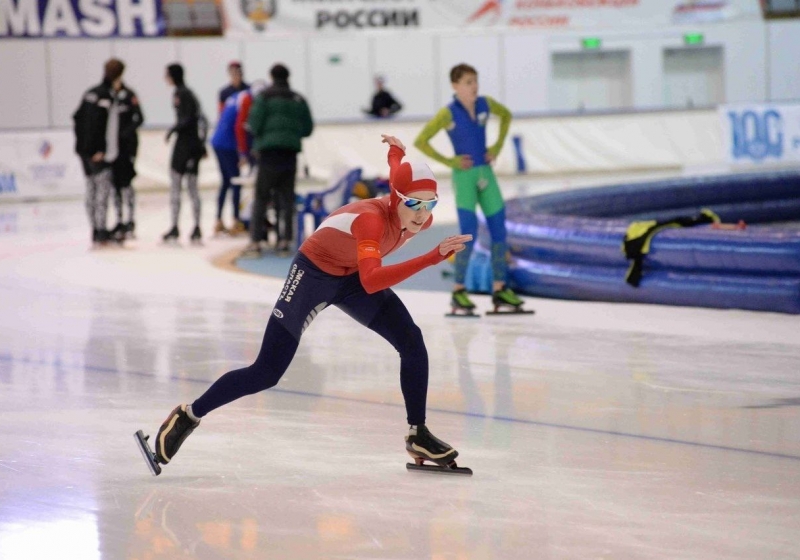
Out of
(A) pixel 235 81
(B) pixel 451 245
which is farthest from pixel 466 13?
(B) pixel 451 245

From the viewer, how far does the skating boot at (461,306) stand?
725 cm

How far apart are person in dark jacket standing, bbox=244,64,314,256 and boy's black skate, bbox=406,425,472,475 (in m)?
6.32

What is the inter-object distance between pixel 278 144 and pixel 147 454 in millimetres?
6301

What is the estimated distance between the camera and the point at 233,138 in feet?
38.4

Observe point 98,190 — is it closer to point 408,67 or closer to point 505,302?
point 505,302

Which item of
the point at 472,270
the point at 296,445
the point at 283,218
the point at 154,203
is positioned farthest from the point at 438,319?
the point at 154,203

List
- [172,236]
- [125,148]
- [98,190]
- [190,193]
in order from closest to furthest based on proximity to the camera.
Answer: [98,190], [125,148], [190,193], [172,236]

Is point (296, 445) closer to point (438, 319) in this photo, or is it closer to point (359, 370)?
point (359, 370)

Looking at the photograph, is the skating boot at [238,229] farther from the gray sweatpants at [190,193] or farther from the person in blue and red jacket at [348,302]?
the person in blue and red jacket at [348,302]

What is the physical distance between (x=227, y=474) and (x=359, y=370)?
1825mm

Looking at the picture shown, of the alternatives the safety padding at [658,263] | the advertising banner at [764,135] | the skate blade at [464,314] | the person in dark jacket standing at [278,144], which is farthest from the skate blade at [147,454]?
the advertising banner at [764,135]

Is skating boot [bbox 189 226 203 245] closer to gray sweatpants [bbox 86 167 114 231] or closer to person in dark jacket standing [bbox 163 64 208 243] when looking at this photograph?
person in dark jacket standing [bbox 163 64 208 243]

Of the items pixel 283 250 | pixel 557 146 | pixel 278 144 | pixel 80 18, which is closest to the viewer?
pixel 278 144

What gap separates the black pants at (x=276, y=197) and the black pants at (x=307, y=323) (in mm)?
6387
